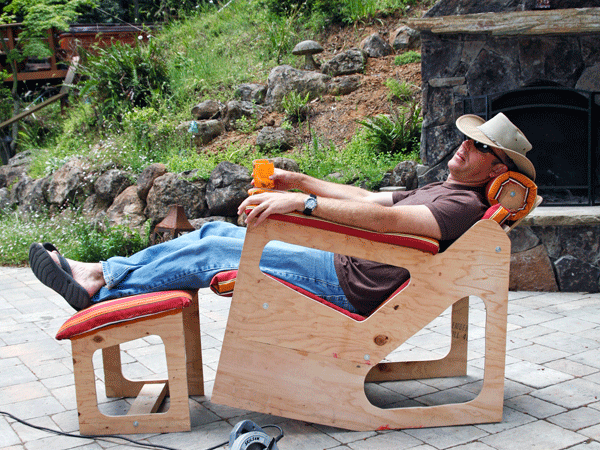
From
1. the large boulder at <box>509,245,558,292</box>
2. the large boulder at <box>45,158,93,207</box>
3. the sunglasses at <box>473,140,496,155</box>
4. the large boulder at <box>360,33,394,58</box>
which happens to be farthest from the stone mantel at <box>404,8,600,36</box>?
the large boulder at <box>45,158,93,207</box>

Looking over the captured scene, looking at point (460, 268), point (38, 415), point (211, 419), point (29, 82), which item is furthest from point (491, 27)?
point (29, 82)

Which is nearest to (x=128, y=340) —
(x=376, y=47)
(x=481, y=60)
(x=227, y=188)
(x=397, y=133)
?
(x=227, y=188)

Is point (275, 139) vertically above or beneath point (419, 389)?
above

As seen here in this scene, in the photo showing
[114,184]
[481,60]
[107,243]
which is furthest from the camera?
[114,184]

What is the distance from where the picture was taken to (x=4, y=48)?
10125 mm

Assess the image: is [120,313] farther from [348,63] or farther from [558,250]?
[348,63]

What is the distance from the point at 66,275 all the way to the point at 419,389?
1.68 metres

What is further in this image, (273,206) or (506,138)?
(506,138)

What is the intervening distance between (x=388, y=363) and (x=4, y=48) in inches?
387

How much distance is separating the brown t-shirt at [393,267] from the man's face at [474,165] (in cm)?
11

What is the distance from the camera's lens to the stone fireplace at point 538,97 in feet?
14.2

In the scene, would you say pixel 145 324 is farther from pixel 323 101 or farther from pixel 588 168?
pixel 323 101

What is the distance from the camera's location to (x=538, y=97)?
16.2ft

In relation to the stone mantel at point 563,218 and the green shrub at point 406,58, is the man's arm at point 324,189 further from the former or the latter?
the green shrub at point 406,58
